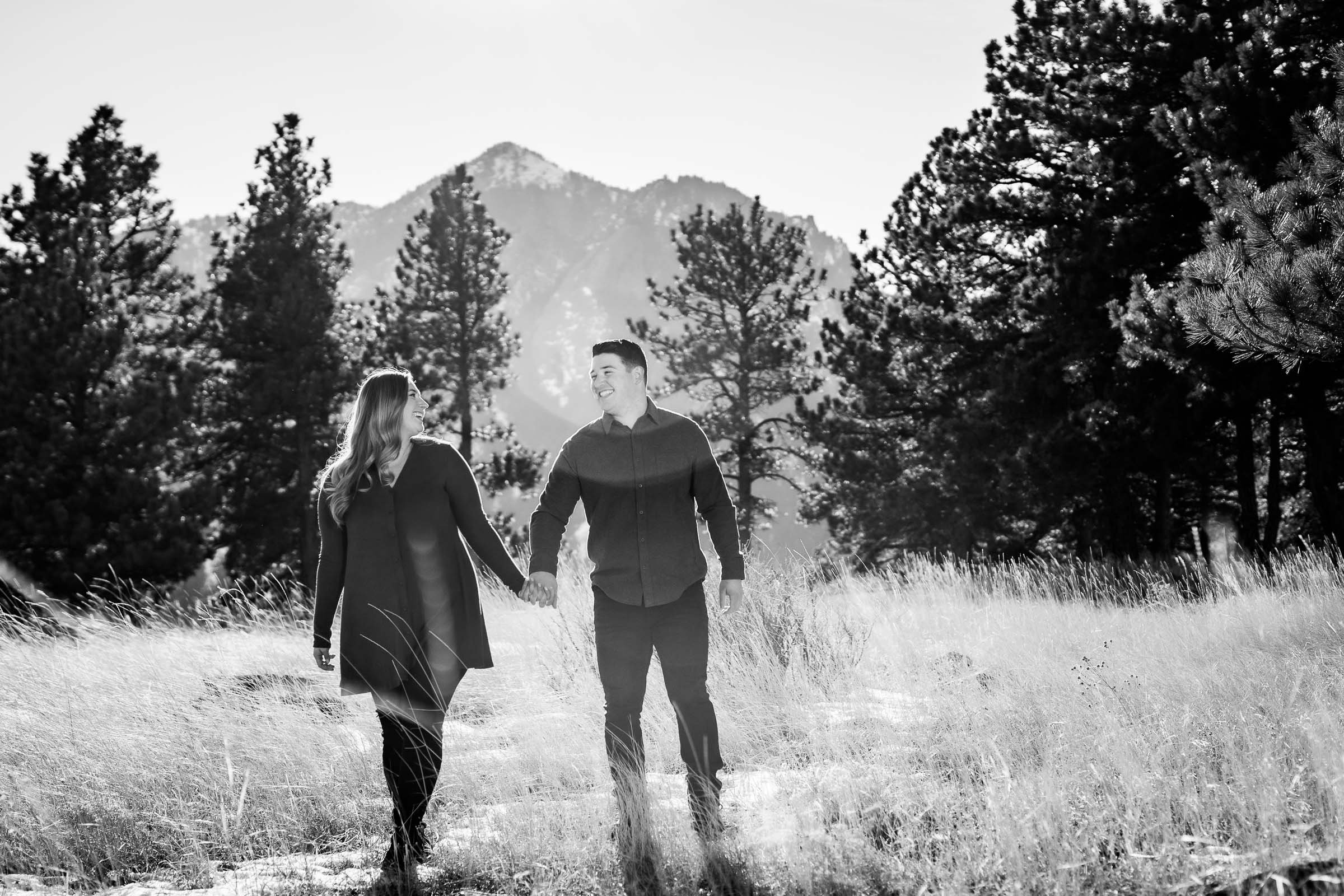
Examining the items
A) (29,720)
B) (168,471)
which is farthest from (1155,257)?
(168,471)

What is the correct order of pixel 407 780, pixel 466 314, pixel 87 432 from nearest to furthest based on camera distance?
1. pixel 407 780
2. pixel 87 432
3. pixel 466 314

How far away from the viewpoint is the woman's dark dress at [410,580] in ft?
11.9

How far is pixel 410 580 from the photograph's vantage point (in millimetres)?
3709

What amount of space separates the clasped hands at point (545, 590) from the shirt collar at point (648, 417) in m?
0.65

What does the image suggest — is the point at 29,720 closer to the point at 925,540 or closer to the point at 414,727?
the point at 414,727

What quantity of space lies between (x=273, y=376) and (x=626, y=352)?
22.0 m

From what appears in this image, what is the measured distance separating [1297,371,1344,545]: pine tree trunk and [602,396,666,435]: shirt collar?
11.9 meters

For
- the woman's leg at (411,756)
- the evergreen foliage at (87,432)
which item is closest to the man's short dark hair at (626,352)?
the woman's leg at (411,756)

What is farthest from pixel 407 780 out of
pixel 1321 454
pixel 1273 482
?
pixel 1273 482

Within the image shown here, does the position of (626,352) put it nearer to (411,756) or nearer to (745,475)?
(411,756)

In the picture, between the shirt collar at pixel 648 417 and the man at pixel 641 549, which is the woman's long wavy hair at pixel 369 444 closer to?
the man at pixel 641 549

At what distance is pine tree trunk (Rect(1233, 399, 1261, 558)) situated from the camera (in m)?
15.1

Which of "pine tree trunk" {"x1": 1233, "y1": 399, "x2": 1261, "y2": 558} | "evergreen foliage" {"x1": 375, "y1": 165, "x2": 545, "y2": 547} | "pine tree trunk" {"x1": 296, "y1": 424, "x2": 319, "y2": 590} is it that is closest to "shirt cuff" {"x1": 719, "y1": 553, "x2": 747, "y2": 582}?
"pine tree trunk" {"x1": 1233, "y1": 399, "x2": 1261, "y2": 558}

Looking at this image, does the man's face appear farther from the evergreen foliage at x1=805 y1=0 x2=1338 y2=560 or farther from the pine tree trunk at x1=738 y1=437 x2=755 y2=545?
the pine tree trunk at x1=738 y1=437 x2=755 y2=545
